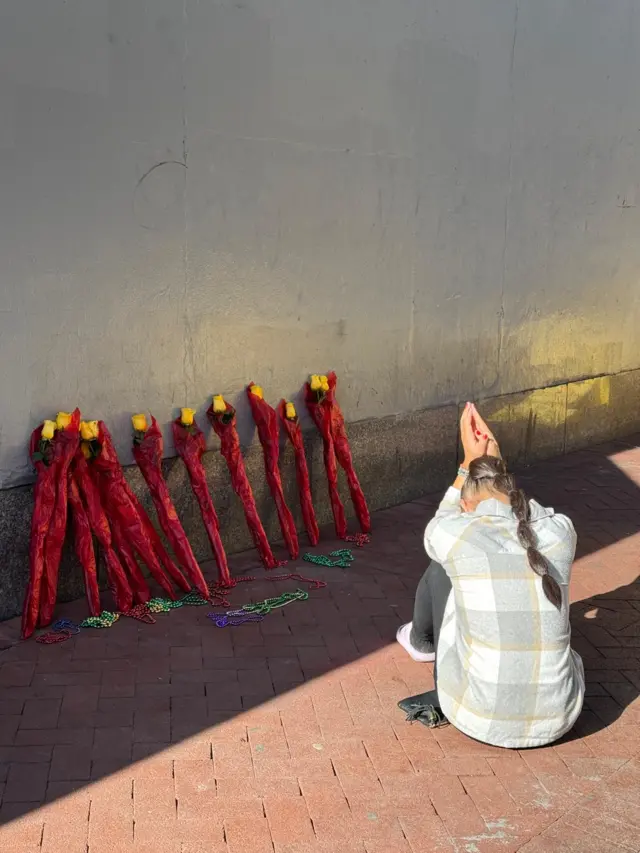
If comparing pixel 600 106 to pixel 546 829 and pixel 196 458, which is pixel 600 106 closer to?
pixel 196 458

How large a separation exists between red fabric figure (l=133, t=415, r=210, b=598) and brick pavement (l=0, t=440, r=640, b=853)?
0.29 m

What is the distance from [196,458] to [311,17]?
9.17 feet

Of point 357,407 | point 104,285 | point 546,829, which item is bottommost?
point 546,829

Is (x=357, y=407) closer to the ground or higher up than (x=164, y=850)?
higher up

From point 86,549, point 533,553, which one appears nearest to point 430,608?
point 533,553

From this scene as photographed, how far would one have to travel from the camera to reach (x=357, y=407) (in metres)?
6.92

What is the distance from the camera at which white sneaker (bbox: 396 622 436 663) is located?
482 cm

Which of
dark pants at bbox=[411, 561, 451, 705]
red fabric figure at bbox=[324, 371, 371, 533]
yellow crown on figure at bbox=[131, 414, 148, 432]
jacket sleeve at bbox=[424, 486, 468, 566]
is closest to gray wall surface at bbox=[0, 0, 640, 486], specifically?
yellow crown on figure at bbox=[131, 414, 148, 432]

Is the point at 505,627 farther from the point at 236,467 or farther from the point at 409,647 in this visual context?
the point at 236,467

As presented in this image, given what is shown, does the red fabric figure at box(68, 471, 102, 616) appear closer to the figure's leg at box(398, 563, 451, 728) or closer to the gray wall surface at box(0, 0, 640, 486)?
the gray wall surface at box(0, 0, 640, 486)

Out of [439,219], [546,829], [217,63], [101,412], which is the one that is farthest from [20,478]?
[439,219]

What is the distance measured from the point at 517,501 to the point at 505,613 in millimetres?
428

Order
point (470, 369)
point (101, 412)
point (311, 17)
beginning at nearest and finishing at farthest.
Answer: point (101, 412) → point (311, 17) → point (470, 369)

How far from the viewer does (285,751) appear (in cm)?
401
